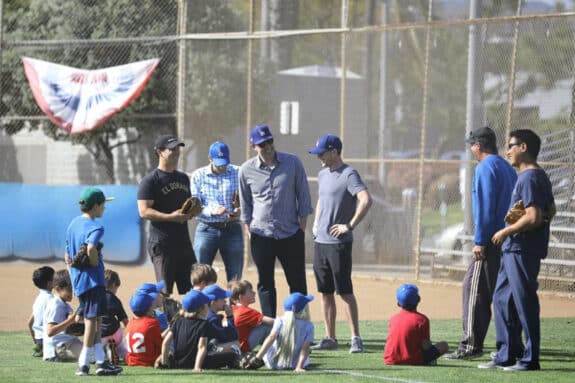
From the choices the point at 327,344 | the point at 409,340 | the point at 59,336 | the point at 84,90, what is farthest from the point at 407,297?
the point at 84,90

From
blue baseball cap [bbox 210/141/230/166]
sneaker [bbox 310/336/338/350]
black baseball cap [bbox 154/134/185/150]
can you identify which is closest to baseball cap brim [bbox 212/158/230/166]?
blue baseball cap [bbox 210/141/230/166]

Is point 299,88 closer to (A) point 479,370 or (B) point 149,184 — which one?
(B) point 149,184

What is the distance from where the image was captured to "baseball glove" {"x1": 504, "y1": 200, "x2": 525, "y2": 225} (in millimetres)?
9227

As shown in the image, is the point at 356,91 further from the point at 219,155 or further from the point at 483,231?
the point at 483,231

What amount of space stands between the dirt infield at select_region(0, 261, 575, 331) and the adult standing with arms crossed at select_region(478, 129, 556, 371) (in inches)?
188

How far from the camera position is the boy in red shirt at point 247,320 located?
391 inches

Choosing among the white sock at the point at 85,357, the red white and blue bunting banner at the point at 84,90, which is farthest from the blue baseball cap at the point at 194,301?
the red white and blue bunting banner at the point at 84,90

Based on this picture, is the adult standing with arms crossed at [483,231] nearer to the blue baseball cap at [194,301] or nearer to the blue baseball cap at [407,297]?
the blue baseball cap at [407,297]

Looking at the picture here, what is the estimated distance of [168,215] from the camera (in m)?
10.8

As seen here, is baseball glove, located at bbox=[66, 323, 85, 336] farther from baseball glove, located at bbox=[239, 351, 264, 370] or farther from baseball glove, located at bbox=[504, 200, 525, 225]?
baseball glove, located at bbox=[504, 200, 525, 225]

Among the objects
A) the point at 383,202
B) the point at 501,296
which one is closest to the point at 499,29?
the point at 383,202

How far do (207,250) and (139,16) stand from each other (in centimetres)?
1411

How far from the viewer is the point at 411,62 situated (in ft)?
74.2

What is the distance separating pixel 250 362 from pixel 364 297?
7.52 meters
